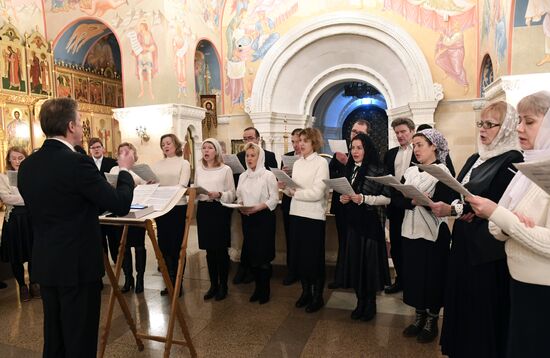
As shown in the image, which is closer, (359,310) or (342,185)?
(342,185)

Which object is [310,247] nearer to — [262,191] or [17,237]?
[262,191]

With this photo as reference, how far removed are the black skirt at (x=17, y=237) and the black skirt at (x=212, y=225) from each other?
212 centimetres

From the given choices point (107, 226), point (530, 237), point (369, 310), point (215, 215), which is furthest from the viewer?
point (107, 226)

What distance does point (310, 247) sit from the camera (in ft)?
13.4

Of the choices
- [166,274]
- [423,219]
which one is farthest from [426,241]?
[166,274]

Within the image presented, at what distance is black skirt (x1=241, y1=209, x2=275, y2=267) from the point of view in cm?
434

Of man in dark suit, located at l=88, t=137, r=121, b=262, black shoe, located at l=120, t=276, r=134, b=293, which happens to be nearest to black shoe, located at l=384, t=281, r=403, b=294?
black shoe, located at l=120, t=276, r=134, b=293

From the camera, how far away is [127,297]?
4773 mm

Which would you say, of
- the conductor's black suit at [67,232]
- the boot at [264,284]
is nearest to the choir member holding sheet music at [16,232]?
the boot at [264,284]

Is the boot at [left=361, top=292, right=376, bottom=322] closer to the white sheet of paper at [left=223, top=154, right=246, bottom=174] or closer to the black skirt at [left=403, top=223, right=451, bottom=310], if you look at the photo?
the black skirt at [left=403, top=223, right=451, bottom=310]

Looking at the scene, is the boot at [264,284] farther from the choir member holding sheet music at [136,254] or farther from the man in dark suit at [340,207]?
the choir member holding sheet music at [136,254]

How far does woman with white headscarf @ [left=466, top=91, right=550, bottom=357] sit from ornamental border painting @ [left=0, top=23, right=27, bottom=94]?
477 inches

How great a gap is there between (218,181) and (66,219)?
7.75 ft

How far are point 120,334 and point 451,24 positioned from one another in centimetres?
1097
